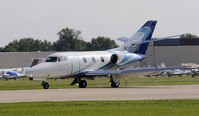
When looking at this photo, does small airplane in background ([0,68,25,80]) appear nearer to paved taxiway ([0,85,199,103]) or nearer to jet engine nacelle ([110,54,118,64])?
jet engine nacelle ([110,54,118,64])

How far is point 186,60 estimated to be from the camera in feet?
445

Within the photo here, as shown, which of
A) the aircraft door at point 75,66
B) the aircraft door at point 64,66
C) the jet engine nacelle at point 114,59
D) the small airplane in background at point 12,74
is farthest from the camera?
the small airplane in background at point 12,74

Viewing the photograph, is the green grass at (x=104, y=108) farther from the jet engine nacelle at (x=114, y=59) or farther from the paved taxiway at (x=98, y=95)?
the jet engine nacelle at (x=114, y=59)

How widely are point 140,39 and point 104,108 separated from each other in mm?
30509

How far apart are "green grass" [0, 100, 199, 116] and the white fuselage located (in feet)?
66.7

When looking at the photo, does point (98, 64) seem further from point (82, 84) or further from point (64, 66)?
point (64, 66)

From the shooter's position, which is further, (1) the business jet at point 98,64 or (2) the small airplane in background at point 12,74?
(2) the small airplane in background at point 12,74


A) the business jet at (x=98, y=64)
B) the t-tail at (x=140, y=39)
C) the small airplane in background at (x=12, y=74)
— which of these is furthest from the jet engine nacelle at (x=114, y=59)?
the small airplane in background at (x=12, y=74)

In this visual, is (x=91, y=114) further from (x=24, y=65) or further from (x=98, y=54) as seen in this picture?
(x=24, y=65)

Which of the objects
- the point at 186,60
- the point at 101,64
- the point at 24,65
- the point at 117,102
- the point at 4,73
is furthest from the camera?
the point at 186,60

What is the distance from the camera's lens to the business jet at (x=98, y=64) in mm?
50897

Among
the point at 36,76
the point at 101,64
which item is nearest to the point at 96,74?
the point at 101,64

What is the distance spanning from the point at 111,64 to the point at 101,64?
118cm

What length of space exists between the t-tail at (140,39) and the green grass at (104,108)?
26.6 m
